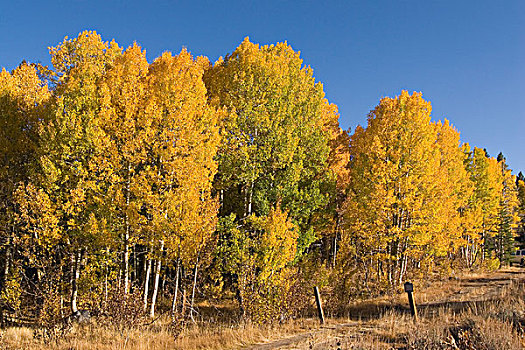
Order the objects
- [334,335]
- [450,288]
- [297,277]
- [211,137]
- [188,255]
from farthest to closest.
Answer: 1. [450,288]
2. [211,137]
3. [297,277]
4. [188,255]
5. [334,335]

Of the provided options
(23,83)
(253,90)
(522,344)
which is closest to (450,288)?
(522,344)

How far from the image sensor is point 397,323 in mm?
9477

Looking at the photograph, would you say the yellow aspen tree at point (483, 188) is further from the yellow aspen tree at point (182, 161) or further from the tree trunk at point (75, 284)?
the tree trunk at point (75, 284)

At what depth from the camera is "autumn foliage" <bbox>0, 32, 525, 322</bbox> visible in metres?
11.9

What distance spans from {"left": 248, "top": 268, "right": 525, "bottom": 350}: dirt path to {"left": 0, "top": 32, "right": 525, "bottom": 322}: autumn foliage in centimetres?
131

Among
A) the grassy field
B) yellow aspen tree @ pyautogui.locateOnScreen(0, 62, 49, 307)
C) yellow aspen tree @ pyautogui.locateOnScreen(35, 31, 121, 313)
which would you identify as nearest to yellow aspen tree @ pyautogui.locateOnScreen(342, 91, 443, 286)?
the grassy field

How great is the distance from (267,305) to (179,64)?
10.0m

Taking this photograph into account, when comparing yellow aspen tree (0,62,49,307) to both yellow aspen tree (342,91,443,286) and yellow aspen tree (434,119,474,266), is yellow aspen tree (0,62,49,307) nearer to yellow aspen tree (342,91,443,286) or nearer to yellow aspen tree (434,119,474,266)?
yellow aspen tree (342,91,443,286)

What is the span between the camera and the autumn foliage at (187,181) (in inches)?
469

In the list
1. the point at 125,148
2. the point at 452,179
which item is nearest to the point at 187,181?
the point at 125,148

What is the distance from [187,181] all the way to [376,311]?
9.04 m

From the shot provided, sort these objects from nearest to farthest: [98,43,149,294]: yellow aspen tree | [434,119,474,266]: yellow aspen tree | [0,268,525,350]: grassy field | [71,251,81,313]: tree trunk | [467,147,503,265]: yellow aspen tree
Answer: [0,268,525,350]: grassy field, [98,43,149,294]: yellow aspen tree, [71,251,81,313]: tree trunk, [434,119,474,266]: yellow aspen tree, [467,147,503,265]: yellow aspen tree

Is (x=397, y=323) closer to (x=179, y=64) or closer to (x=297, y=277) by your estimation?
(x=297, y=277)

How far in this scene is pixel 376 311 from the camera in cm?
1363
